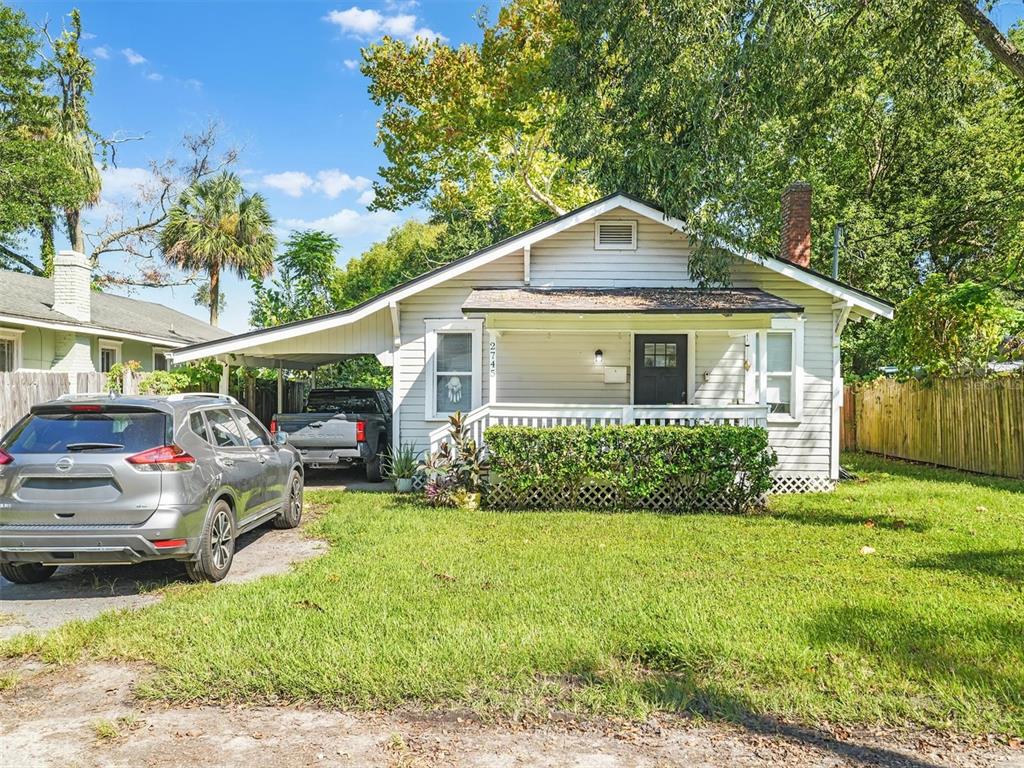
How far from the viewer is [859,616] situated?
203 inches

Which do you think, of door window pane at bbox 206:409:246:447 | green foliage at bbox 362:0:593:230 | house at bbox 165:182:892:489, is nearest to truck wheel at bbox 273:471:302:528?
door window pane at bbox 206:409:246:447

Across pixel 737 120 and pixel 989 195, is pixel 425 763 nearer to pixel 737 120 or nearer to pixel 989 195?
pixel 737 120

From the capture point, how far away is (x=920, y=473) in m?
14.2

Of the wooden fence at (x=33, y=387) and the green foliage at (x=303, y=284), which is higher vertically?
the green foliage at (x=303, y=284)

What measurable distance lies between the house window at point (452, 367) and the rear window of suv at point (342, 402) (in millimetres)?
1683

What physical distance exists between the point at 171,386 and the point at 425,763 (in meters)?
13.0

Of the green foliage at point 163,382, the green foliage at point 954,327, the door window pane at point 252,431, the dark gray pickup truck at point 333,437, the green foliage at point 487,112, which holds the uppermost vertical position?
the green foliage at point 487,112

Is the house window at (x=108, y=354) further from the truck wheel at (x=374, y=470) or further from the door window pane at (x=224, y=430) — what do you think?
the door window pane at (x=224, y=430)

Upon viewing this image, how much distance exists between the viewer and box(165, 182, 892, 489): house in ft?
39.6

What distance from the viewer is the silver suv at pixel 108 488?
18.1 feet

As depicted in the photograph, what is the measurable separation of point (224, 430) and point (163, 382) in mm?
8191

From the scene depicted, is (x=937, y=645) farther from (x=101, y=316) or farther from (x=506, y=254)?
(x=101, y=316)

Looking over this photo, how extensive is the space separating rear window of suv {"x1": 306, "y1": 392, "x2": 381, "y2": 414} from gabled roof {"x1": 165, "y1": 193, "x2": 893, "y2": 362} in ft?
5.32

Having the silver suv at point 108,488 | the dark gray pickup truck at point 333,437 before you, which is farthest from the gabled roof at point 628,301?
the silver suv at point 108,488
